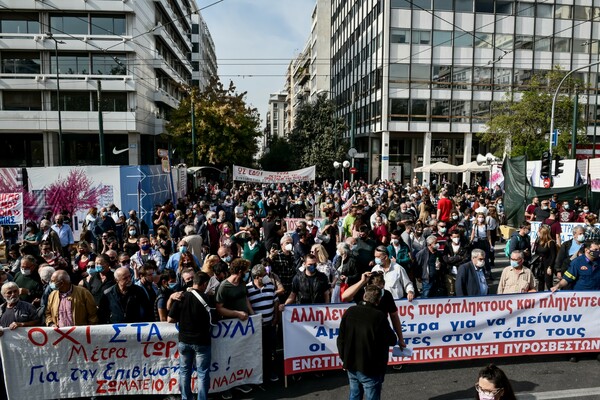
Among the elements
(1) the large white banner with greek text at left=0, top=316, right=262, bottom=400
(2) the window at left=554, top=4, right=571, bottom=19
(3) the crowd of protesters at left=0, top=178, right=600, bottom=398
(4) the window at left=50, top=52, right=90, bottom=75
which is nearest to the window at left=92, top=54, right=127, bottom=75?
(4) the window at left=50, top=52, right=90, bottom=75

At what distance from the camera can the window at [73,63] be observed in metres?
35.6

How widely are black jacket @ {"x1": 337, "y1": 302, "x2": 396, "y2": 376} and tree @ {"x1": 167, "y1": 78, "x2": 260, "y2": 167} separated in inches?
1264

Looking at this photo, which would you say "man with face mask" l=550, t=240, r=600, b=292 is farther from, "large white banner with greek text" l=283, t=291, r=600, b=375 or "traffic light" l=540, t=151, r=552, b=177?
"traffic light" l=540, t=151, r=552, b=177

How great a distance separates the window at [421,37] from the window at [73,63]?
84.7 ft

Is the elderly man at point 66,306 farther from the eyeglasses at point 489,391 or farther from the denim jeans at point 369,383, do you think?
the eyeglasses at point 489,391

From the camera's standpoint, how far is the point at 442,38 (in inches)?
1569

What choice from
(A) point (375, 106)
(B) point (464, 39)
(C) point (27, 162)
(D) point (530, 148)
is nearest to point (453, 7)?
(B) point (464, 39)

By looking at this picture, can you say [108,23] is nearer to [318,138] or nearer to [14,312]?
[318,138]

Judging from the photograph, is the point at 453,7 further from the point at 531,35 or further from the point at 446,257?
the point at 446,257

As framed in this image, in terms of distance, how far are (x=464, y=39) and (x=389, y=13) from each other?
267 inches

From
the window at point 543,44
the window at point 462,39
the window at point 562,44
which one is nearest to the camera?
the window at point 462,39

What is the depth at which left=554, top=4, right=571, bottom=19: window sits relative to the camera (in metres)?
40.8

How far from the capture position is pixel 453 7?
39.6m

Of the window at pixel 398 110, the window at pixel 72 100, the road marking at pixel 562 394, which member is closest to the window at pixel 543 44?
the window at pixel 398 110
